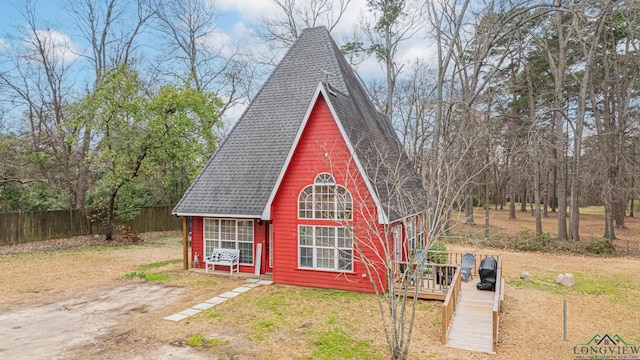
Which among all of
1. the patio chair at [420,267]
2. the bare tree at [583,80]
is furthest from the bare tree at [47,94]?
the bare tree at [583,80]

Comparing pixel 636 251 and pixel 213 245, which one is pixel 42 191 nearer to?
pixel 213 245

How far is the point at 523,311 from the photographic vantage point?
10508 millimetres

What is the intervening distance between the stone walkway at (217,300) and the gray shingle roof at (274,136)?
95.2 inches

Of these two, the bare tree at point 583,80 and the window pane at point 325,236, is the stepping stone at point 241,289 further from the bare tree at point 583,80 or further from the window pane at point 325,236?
the bare tree at point 583,80

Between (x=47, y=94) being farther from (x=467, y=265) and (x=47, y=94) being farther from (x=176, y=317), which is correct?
(x=467, y=265)

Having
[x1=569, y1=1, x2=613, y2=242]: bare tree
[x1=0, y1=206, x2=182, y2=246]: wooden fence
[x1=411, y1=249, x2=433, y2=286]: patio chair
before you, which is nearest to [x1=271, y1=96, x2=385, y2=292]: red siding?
[x1=411, y1=249, x2=433, y2=286]: patio chair

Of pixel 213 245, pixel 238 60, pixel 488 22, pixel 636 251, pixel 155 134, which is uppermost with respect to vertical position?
pixel 238 60

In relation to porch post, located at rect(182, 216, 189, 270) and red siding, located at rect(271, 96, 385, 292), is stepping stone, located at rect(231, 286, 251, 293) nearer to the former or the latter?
red siding, located at rect(271, 96, 385, 292)

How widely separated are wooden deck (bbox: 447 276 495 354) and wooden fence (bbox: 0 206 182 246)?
23.3 m

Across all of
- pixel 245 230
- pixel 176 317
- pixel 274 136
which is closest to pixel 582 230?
pixel 274 136

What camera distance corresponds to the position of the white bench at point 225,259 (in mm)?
14367

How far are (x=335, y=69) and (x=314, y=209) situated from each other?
6367mm

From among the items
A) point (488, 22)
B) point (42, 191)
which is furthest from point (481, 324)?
point (42, 191)

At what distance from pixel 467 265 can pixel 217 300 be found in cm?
857
